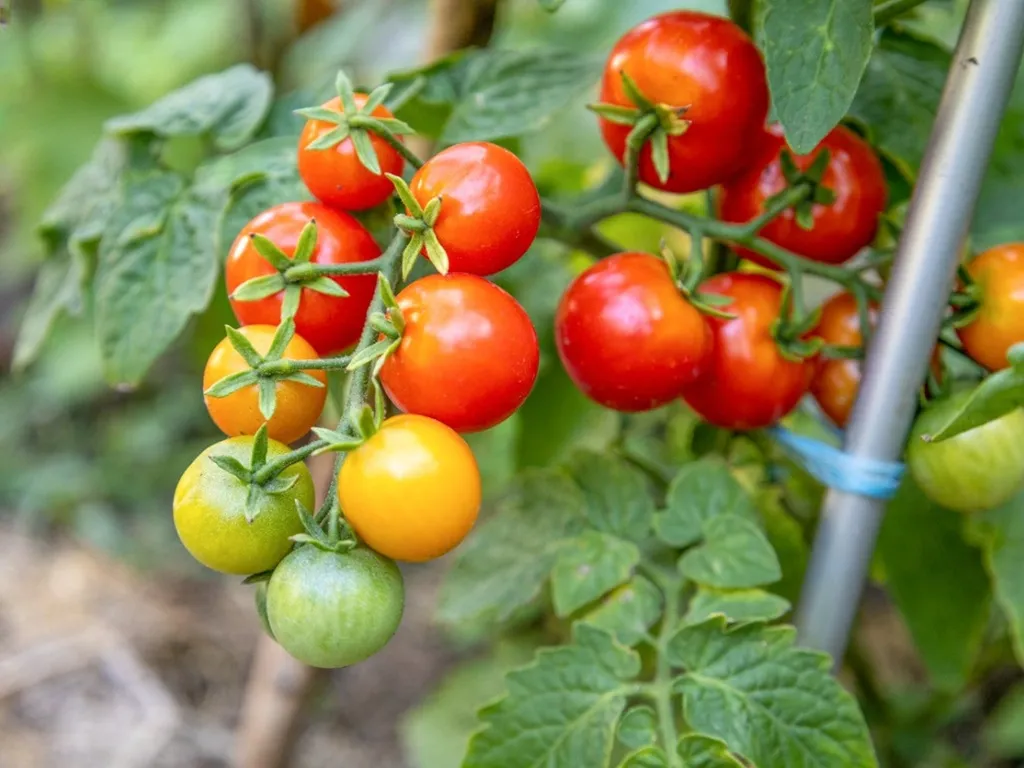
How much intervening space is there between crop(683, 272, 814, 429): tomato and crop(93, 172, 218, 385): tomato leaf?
0.38 metres

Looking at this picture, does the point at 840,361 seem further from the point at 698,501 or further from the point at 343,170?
the point at 343,170

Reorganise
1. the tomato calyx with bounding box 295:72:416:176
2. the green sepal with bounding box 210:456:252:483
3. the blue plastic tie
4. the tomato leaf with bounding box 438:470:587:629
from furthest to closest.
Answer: the tomato leaf with bounding box 438:470:587:629, the blue plastic tie, the tomato calyx with bounding box 295:72:416:176, the green sepal with bounding box 210:456:252:483

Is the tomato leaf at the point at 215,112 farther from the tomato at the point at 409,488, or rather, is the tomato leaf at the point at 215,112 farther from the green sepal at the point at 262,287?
the tomato at the point at 409,488

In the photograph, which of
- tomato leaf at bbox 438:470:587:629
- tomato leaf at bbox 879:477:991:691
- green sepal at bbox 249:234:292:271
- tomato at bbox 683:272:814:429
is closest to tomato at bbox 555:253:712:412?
tomato at bbox 683:272:814:429

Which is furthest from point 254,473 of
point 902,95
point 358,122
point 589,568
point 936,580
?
point 936,580

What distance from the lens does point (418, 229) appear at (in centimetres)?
52

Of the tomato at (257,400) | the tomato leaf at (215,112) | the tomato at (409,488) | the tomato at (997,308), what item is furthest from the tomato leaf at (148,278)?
the tomato at (997,308)

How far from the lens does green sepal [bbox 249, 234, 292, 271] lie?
0.49 m

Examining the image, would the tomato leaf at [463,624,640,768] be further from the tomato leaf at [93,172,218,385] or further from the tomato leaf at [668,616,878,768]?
the tomato leaf at [93,172,218,385]

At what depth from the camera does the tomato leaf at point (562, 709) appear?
0.62 meters

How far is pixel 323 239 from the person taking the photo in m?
0.58

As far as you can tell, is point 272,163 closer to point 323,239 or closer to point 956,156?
point 323,239

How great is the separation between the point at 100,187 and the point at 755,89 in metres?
0.57

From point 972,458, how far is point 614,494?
260mm
